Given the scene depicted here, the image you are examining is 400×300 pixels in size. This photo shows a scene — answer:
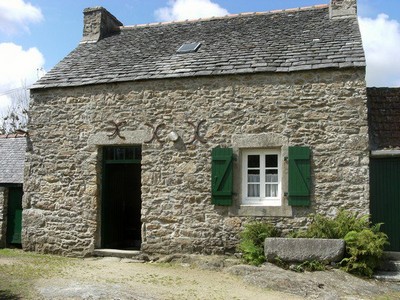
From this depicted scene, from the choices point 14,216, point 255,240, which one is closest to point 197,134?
point 255,240

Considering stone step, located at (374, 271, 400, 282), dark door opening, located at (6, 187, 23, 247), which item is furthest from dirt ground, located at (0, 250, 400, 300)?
dark door opening, located at (6, 187, 23, 247)

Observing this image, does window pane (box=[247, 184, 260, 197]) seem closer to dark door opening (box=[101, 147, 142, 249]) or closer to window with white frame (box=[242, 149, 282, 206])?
window with white frame (box=[242, 149, 282, 206])

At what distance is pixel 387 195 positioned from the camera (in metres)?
9.40

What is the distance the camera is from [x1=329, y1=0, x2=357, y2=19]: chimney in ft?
38.4

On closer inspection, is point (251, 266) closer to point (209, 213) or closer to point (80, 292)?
point (209, 213)

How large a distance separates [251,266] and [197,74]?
4296 mm

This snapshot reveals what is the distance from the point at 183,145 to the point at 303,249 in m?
3.41

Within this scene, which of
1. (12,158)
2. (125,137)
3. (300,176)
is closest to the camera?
(300,176)

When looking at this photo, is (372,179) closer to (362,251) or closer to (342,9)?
(362,251)

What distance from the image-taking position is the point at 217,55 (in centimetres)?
1099

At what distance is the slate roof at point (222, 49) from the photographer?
10.1 metres

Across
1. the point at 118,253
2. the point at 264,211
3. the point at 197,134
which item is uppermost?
the point at 197,134

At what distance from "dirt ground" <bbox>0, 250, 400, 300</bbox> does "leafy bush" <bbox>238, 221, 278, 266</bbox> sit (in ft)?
0.86

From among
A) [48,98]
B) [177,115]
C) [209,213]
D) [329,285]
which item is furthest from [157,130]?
[329,285]
